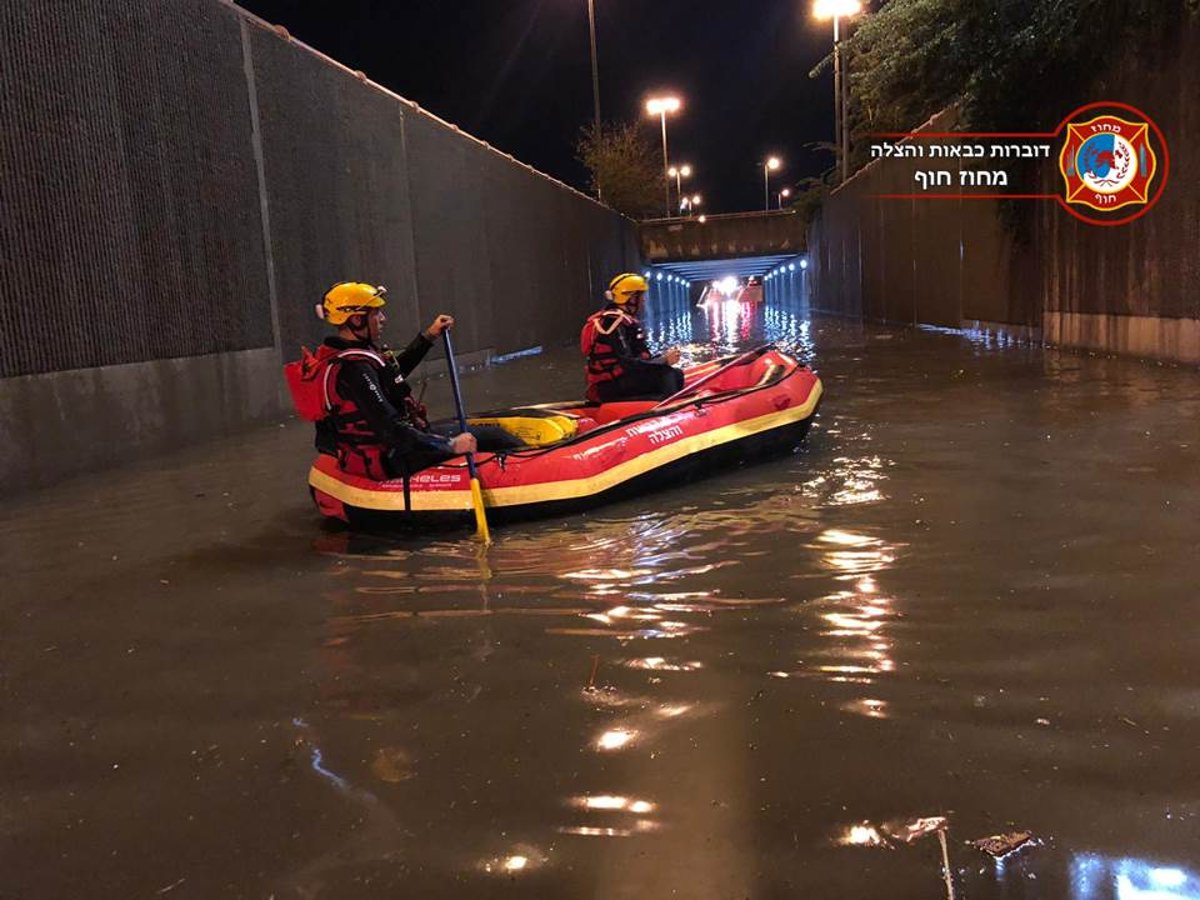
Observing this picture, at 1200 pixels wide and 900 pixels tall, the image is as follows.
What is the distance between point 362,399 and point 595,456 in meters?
1.41

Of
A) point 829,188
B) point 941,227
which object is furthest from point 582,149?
point 941,227

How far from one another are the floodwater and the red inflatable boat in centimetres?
18

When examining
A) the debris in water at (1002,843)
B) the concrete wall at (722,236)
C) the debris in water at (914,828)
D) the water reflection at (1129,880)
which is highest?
the concrete wall at (722,236)

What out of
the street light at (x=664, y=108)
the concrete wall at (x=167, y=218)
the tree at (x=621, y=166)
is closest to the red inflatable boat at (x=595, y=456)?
the concrete wall at (x=167, y=218)

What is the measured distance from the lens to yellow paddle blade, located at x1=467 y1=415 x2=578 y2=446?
6.44 meters

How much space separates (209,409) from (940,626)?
26.5 ft

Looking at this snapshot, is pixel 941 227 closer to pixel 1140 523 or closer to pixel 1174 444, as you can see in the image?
pixel 1174 444

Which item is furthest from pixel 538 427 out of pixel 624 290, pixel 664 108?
pixel 664 108

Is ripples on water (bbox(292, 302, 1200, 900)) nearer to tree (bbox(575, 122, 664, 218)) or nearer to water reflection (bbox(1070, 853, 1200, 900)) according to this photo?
water reflection (bbox(1070, 853, 1200, 900))

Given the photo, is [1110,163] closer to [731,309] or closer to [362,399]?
[362,399]

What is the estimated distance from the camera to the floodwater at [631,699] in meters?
2.30

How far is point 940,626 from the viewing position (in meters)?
3.60

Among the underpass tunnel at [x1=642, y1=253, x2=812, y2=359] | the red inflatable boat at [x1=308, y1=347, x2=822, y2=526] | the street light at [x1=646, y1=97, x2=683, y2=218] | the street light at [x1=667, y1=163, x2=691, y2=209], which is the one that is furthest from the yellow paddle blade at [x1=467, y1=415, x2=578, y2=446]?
the street light at [x1=667, y1=163, x2=691, y2=209]

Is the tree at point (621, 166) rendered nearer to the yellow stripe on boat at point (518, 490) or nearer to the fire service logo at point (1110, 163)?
the fire service logo at point (1110, 163)
